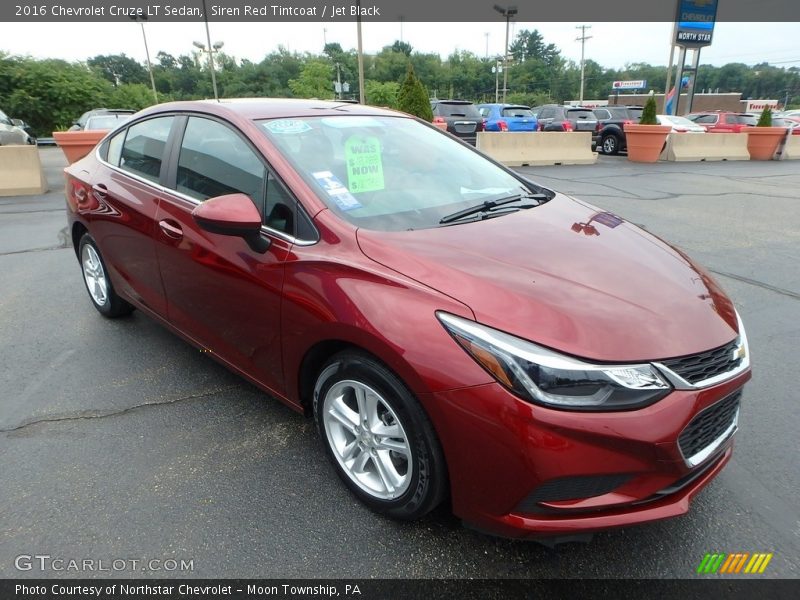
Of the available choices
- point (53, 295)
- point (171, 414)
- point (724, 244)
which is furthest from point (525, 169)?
point (171, 414)

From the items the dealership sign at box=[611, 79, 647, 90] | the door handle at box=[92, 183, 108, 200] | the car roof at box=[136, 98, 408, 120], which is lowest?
the door handle at box=[92, 183, 108, 200]

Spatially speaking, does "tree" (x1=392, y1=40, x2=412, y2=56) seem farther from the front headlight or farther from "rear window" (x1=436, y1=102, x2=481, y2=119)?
the front headlight

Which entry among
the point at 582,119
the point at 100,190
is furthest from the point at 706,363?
the point at 582,119

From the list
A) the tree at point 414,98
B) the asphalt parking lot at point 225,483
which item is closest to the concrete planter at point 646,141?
the tree at point 414,98

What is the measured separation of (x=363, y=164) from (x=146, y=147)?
1704mm

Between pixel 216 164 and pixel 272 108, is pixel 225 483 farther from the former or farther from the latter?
pixel 272 108

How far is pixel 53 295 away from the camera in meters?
4.84

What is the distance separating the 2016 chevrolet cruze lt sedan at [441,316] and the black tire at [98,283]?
1.04 meters

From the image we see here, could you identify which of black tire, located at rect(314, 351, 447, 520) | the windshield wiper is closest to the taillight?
black tire, located at rect(314, 351, 447, 520)

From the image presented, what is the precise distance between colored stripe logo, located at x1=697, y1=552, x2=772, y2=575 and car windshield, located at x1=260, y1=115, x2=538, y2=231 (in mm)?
1722

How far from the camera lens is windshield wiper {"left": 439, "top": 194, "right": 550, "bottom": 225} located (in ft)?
8.08

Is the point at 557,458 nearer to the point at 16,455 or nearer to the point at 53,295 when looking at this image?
the point at 16,455

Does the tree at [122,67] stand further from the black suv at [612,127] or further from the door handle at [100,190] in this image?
the door handle at [100,190]

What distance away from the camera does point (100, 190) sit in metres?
3.70
